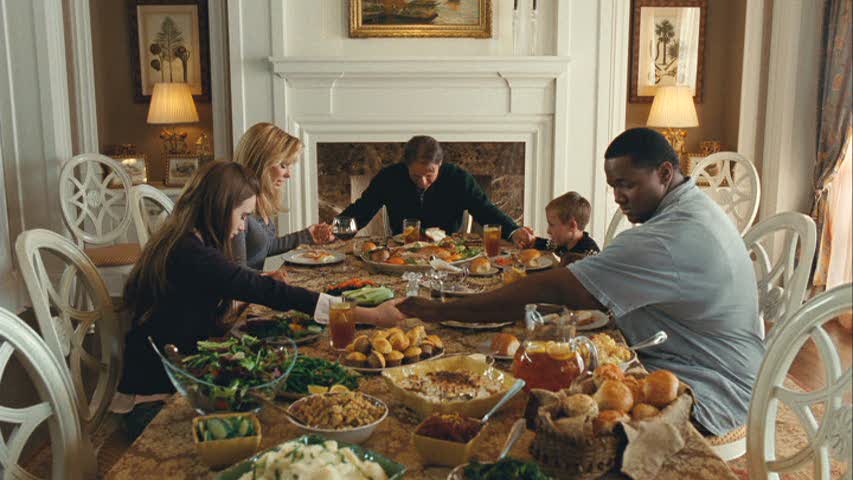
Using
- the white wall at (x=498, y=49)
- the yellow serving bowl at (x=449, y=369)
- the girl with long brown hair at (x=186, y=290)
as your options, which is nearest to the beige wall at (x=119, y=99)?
the white wall at (x=498, y=49)

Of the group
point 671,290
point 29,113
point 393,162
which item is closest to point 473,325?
point 671,290

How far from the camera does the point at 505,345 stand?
1.67 meters

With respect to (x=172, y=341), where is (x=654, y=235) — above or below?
above

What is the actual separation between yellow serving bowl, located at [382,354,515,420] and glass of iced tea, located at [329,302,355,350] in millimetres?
266

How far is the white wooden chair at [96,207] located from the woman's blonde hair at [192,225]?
182 centimetres

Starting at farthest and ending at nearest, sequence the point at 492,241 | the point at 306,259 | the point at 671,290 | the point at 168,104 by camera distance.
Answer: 1. the point at 168,104
2. the point at 492,241
3. the point at 306,259
4. the point at 671,290

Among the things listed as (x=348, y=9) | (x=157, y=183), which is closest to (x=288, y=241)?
(x=348, y=9)

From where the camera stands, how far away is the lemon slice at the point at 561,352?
1.40 metres

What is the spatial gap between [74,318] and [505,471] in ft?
4.45

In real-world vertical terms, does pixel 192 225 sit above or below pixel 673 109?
below

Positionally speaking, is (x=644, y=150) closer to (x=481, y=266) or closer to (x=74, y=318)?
(x=481, y=266)

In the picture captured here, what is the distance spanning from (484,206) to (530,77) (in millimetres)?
1372

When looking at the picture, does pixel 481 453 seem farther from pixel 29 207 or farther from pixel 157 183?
pixel 157 183

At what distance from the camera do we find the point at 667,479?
114 cm
